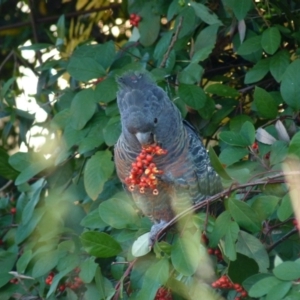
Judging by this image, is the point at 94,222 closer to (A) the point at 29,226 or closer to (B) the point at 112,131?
(B) the point at 112,131

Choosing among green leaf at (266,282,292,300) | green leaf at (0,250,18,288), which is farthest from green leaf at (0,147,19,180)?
green leaf at (266,282,292,300)

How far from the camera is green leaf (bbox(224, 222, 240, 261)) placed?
2191 mm

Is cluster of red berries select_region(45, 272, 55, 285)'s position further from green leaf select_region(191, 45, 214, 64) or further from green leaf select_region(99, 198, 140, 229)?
green leaf select_region(191, 45, 214, 64)

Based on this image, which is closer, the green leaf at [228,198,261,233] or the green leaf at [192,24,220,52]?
the green leaf at [228,198,261,233]

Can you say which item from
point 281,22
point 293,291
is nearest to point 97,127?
point 281,22

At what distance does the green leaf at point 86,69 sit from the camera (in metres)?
2.98

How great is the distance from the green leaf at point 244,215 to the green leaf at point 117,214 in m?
0.41

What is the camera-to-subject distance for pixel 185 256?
224 centimetres

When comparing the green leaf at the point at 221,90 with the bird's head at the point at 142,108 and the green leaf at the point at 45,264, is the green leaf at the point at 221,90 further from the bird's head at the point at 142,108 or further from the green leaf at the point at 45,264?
the green leaf at the point at 45,264

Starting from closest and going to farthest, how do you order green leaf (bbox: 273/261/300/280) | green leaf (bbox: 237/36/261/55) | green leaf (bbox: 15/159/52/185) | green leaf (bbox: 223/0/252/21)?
green leaf (bbox: 273/261/300/280), green leaf (bbox: 223/0/252/21), green leaf (bbox: 237/36/261/55), green leaf (bbox: 15/159/52/185)

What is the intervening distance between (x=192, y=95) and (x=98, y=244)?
791mm

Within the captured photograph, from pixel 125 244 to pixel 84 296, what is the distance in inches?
11.2

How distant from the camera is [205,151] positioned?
312 cm

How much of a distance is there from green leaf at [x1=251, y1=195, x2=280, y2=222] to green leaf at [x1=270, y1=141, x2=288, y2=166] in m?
0.21
